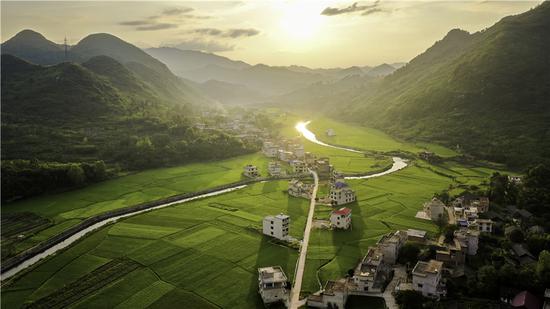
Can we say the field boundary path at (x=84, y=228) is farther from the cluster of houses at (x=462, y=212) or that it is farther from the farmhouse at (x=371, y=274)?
the farmhouse at (x=371, y=274)

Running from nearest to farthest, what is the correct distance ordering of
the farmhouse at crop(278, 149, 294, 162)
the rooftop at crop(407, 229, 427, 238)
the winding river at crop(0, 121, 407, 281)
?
1. the winding river at crop(0, 121, 407, 281)
2. the rooftop at crop(407, 229, 427, 238)
3. the farmhouse at crop(278, 149, 294, 162)

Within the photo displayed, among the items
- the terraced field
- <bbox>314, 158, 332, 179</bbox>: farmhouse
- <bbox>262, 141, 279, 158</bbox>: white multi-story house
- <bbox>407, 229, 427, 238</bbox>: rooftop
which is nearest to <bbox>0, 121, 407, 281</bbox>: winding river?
the terraced field

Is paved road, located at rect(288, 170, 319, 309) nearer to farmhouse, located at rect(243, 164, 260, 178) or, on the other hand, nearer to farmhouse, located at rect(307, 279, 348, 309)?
farmhouse, located at rect(307, 279, 348, 309)

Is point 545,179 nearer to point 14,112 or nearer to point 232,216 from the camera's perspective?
point 232,216

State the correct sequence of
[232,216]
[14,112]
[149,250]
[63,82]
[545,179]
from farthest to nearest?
[63,82], [14,112], [545,179], [232,216], [149,250]

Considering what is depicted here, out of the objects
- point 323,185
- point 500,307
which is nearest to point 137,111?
point 323,185

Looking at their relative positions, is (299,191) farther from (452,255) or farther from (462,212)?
(452,255)
